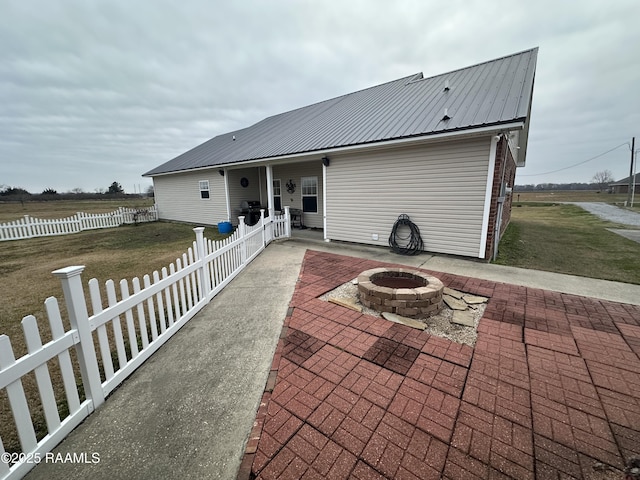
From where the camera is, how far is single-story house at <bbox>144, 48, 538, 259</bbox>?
223 inches

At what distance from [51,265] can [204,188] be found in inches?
302

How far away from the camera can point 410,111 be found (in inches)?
294

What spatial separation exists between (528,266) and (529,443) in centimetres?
527

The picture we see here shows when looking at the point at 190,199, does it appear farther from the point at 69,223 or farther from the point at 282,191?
the point at 282,191

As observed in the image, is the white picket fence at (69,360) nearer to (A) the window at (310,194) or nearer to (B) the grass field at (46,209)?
(A) the window at (310,194)

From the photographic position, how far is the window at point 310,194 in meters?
10.9

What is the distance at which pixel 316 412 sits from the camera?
1932mm

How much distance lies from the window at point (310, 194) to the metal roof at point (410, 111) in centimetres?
183

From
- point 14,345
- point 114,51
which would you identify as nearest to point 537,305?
point 14,345

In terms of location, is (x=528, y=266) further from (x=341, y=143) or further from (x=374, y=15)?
(x=374, y=15)

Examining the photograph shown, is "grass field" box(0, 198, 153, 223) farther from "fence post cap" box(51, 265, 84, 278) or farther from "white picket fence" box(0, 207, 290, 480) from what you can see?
"fence post cap" box(51, 265, 84, 278)

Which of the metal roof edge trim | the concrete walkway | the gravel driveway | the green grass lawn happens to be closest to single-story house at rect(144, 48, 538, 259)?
the metal roof edge trim

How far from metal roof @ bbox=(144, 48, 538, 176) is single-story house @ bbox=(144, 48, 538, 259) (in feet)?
0.14

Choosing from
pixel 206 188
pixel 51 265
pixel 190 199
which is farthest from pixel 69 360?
pixel 190 199
